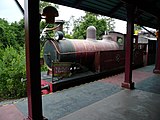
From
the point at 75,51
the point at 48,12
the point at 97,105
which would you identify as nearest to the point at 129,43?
the point at 75,51

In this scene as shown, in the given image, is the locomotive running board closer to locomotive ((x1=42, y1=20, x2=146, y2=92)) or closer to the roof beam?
locomotive ((x1=42, y1=20, x2=146, y2=92))

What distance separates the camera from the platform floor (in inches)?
125

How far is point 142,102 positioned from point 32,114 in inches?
103

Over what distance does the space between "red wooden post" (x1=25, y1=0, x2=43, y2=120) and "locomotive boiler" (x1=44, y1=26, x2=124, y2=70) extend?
297cm

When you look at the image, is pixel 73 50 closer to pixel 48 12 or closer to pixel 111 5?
pixel 111 5

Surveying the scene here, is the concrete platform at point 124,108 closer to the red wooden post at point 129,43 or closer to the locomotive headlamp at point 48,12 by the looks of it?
the red wooden post at point 129,43

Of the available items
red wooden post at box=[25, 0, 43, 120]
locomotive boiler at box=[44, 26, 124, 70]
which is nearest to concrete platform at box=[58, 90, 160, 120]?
red wooden post at box=[25, 0, 43, 120]

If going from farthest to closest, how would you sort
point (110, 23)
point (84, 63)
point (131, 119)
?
point (110, 23) < point (84, 63) < point (131, 119)

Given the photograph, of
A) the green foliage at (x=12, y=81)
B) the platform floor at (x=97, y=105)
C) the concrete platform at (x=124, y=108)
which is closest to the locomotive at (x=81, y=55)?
the platform floor at (x=97, y=105)

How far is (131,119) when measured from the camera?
305cm

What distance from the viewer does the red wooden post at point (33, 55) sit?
2381 millimetres

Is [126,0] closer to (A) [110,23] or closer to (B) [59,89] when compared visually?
(B) [59,89]

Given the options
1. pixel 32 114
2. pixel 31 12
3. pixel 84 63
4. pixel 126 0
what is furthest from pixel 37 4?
pixel 84 63

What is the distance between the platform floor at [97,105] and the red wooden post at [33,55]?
2.31 feet
